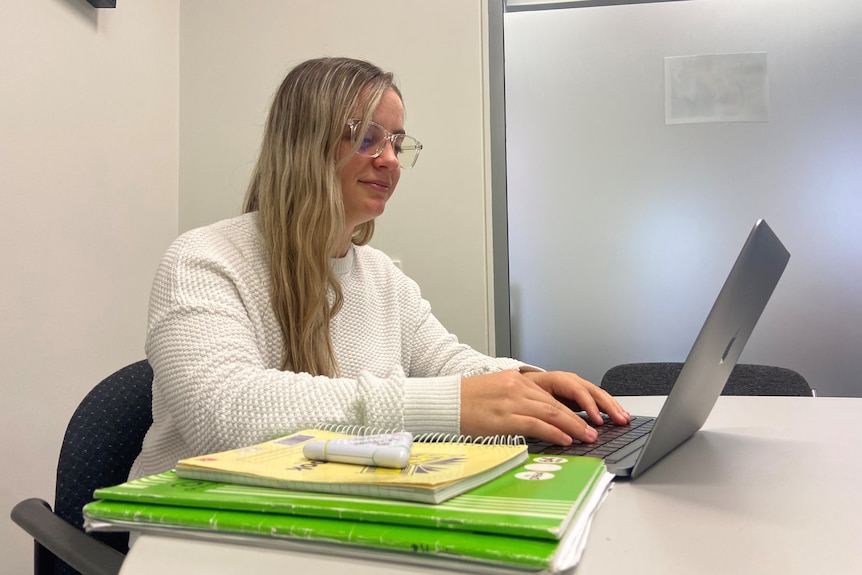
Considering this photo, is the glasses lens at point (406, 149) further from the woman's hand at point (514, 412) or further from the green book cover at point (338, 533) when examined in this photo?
the green book cover at point (338, 533)

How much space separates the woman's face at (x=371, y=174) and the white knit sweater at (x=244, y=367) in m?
0.11

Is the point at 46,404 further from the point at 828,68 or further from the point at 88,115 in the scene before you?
the point at 828,68

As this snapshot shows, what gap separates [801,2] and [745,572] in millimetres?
2267

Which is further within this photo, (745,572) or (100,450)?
Answer: (100,450)

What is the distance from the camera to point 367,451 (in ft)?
1.64

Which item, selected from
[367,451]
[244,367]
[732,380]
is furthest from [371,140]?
[732,380]

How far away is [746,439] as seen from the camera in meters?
0.81

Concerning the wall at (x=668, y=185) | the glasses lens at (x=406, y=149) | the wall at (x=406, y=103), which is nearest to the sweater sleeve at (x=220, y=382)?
the glasses lens at (x=406, y=149)

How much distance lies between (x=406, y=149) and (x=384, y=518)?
0.99 meters

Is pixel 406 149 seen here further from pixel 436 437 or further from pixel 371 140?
pixel 436 437

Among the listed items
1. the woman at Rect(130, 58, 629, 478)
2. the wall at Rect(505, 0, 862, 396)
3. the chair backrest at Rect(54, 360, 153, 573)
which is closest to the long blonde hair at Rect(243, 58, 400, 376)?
the woman at Rect(130, 58, 629, 478)

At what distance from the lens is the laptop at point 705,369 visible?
0.59 m

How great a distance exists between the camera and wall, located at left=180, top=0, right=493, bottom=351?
216cm

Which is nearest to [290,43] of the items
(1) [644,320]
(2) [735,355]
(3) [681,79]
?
(3) [681,79]
